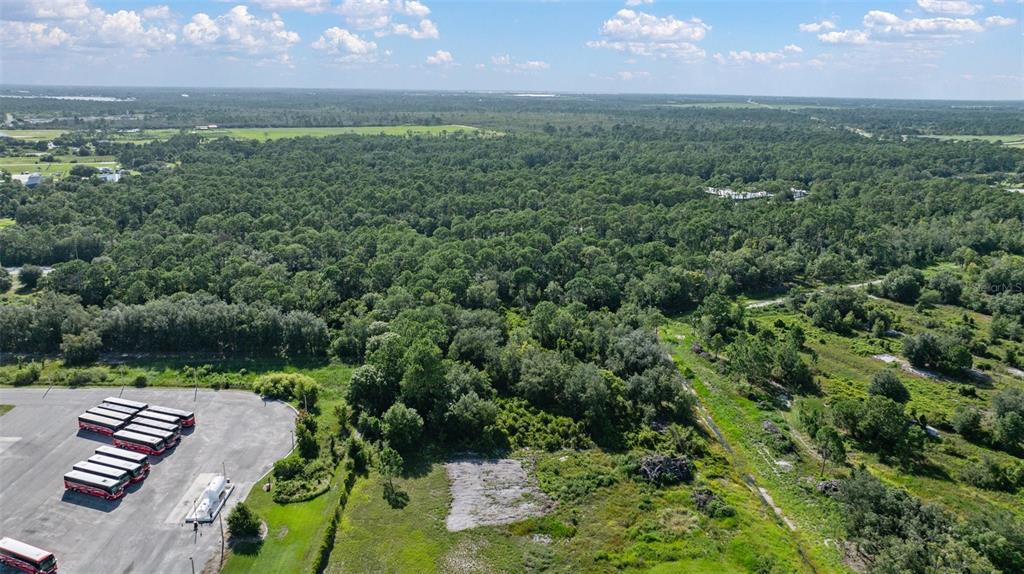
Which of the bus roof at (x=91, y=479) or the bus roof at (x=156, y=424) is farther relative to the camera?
the bus roof at (x=156, y=424)

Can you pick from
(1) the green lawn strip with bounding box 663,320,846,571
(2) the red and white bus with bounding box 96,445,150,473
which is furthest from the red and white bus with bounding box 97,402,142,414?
(1) the green lawn strip with bounding box 663,320,846,571

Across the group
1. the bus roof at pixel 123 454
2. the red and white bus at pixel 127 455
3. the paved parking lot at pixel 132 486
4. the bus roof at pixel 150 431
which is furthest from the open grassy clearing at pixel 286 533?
the bus roof at pixel 150 431

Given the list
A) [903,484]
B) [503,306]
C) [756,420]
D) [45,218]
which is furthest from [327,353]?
[45,218]

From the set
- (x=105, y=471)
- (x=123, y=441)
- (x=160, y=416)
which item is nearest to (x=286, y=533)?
(x=105, y=471)

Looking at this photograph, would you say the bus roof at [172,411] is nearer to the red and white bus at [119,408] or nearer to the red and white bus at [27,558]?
the red and white bus at [119,408]

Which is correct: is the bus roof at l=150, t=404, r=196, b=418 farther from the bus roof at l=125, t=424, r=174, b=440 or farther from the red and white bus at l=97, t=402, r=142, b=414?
the bus roof at l=125, t=424, r=174, b=440

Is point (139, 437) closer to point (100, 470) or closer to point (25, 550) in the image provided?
point (100, 470)
